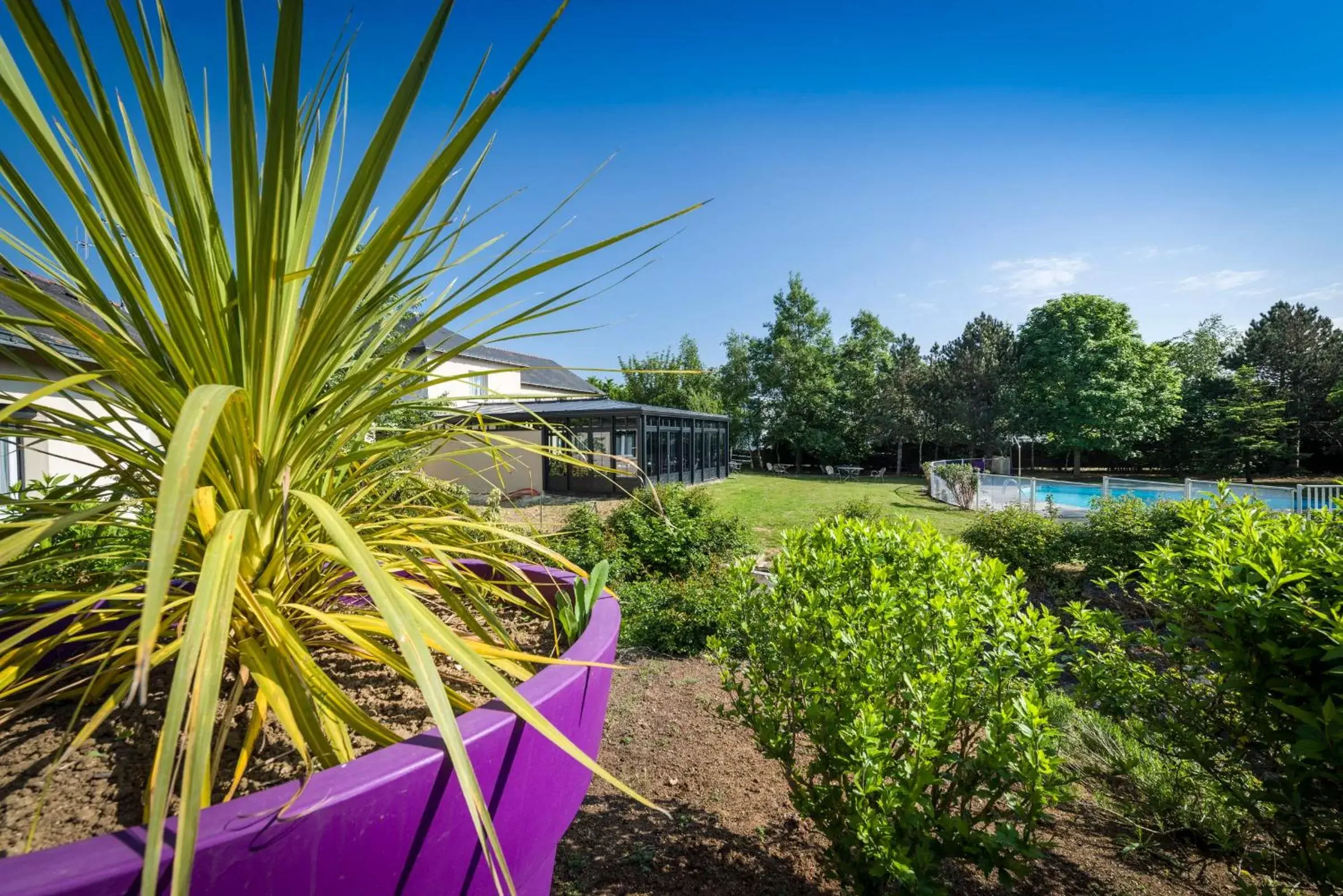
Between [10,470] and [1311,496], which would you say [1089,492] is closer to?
[1311,496]

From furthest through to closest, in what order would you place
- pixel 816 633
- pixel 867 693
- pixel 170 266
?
pixel 816 633
pixel 867 693
pixel 170 266

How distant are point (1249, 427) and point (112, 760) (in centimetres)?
3400

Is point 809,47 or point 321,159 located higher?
point 809,47

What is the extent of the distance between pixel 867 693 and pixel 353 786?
145 centimetres

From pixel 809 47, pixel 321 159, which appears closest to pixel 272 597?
pixel 321 159

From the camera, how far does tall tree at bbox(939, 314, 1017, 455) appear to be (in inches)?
1042

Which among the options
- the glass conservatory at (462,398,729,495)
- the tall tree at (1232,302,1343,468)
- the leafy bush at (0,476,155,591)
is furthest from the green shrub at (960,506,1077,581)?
the tall tree at (1232,302,1343,468)

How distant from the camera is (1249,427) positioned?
2364 cm

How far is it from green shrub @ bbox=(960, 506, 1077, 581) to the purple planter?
6632mm

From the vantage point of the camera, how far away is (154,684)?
1194 mm

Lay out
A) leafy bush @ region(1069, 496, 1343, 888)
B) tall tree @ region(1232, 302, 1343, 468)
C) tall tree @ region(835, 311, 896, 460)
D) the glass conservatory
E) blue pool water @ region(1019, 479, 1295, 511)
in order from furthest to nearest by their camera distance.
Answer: tall tree @ region(835, 311, 896, 460) < tall tree @ region(1232, 302, 1343, 468) < the glass conservatory < blue pool water @ region(1019, 479, 1295, 511) < leafy bush @ region(1069, 496, 1343, 888)

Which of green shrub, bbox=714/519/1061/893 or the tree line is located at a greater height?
the tree line

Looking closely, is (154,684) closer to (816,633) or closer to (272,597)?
(272,597)

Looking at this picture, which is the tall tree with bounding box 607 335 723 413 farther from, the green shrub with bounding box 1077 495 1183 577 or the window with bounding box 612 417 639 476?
the green shrub with bounding box 1077 495 1183 577
